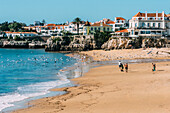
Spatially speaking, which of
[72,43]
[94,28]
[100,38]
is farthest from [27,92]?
[94,28]

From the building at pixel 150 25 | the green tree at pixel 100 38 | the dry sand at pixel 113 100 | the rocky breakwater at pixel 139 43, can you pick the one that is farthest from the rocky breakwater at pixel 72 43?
the dry sand at pixel 113 100

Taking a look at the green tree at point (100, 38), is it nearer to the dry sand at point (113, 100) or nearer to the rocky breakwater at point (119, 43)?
the rocky breakwater at point (119, 43)

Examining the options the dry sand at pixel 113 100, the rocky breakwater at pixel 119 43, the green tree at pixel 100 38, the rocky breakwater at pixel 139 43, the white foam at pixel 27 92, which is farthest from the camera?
the green tree at pixel 100 38

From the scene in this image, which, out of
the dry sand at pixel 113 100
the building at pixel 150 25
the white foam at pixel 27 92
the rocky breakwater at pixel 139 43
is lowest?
the white foam at pixel 27 92

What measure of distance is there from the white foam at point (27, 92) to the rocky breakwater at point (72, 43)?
67.1 m

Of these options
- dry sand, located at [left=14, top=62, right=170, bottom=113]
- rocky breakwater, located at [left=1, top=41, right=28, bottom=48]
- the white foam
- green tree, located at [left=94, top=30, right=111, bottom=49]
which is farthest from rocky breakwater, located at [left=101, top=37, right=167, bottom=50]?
rocky breakwater, located at [left=1, top=41, right=28, bottom=48]

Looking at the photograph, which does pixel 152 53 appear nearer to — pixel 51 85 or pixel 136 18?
pixel 136 18

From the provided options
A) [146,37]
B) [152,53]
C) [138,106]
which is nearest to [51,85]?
[138,106]

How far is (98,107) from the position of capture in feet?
60.7

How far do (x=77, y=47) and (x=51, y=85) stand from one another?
71.8 meters

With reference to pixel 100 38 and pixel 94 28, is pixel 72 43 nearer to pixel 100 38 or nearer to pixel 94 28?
pixel 100 38

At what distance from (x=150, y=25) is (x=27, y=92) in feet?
212

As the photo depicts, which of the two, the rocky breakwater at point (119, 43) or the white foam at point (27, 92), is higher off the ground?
the rocky breakwater at point (119, 43)

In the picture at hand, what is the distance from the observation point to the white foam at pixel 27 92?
21891mm
